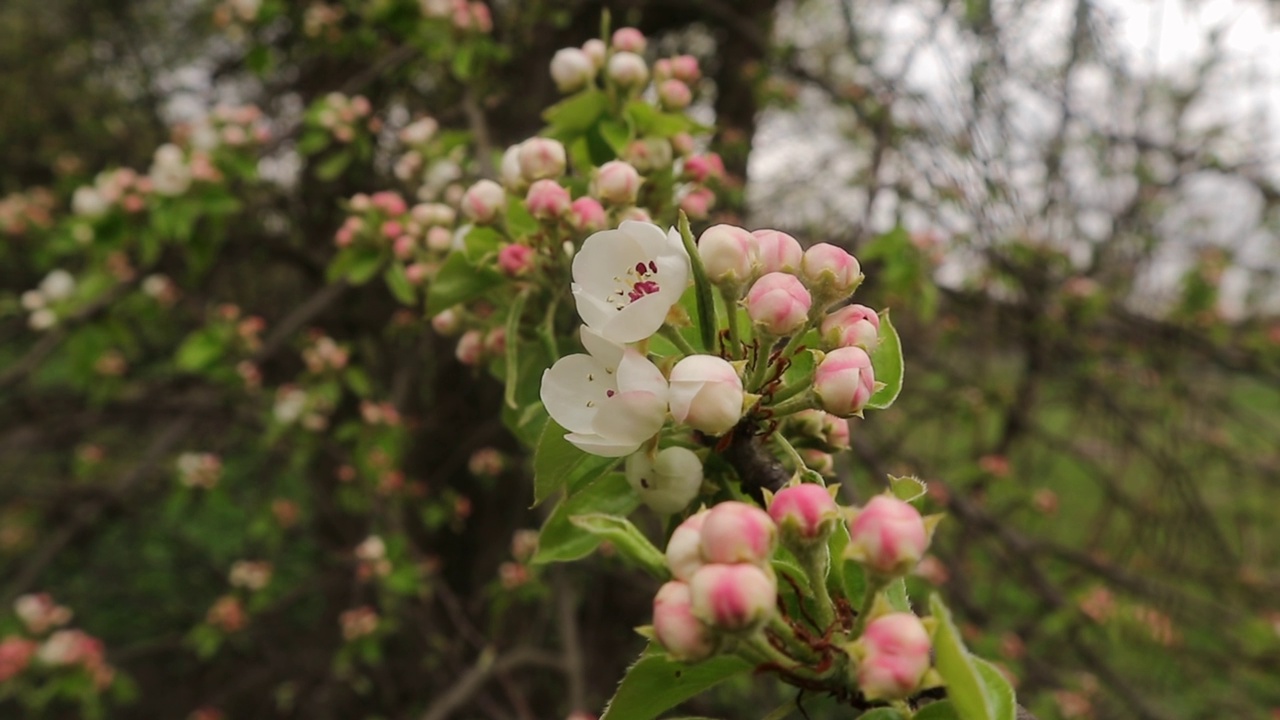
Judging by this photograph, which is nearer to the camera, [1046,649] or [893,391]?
[893,391]

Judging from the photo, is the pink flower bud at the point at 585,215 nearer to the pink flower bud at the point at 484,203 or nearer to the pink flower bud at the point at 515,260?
the pink flower bud at the point at 515,260

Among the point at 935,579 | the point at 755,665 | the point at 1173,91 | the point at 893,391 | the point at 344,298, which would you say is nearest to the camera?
the point at 755,665

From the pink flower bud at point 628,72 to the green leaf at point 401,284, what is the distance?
0.51 metres

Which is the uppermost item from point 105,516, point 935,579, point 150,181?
point 150,181

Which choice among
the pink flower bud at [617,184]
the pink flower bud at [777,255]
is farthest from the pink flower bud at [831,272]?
the pink flower bud at [617,184]

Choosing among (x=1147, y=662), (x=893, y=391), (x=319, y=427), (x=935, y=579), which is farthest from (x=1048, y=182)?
(x=1147, y=662)

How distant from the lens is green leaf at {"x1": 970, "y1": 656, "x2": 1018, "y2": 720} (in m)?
0.69

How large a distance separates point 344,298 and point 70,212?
1606 mm

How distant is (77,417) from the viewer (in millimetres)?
3539

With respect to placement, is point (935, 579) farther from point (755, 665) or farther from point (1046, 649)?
point (755, 665)

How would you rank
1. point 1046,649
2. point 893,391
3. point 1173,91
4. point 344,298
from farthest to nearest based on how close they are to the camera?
point 1173,91 < point 1046,649 < point 344,298 < point 893,391

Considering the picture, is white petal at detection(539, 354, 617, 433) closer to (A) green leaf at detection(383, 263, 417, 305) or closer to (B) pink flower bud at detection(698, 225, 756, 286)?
(B) pink flower bud at detection(698, 225, 756, 286)

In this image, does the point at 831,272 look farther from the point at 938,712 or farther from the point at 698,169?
the point at 698,169

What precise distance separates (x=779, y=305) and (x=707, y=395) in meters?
0.12
